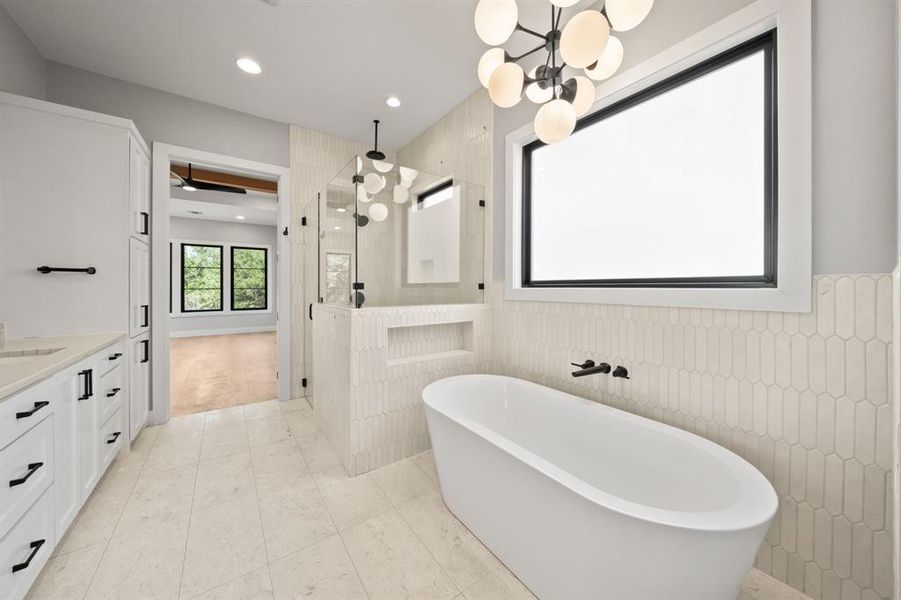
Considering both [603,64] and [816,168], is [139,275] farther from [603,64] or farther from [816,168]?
[816,168]

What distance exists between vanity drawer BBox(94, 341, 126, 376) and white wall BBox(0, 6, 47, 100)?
5.20 feet

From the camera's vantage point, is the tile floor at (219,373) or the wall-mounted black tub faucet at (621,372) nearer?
the wall-mounted black tub faucet at (621,372)

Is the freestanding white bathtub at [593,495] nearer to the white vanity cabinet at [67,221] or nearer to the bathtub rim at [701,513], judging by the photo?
the bathtub rim at [701,513]

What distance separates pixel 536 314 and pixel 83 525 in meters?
2.59

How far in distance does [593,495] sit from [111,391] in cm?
255

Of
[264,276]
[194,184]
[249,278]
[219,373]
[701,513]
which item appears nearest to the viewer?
[701,513]

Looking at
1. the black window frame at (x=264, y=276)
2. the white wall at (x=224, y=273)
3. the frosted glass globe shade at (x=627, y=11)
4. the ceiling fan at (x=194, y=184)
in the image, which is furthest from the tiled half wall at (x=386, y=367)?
the black window frame at (x=264, y=276)

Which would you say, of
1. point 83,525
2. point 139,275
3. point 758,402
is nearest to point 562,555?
point 758,402

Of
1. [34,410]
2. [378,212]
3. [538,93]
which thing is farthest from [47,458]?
[538,93]

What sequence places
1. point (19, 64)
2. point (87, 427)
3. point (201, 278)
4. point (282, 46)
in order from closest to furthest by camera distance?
point (87, 427) → point (19, 64) → point (282, 46) → point (201, 278)

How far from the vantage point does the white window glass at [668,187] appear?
1.39 m

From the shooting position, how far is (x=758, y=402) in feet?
4.18

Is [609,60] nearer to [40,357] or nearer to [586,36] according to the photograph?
[586,36]

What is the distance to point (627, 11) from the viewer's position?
1033 millimetres
